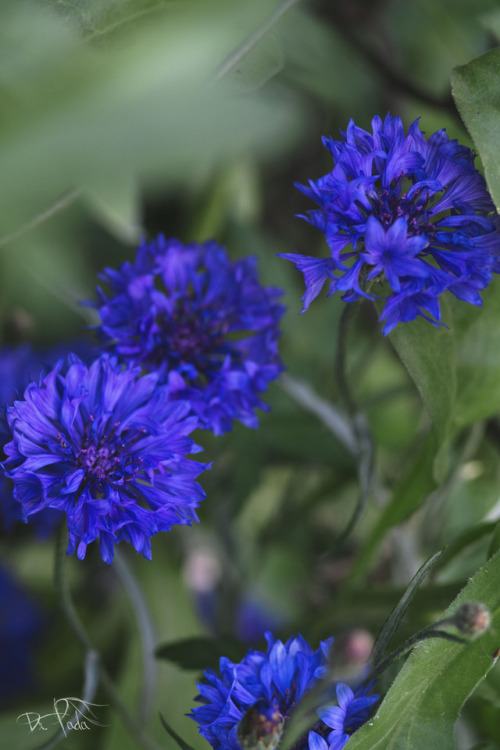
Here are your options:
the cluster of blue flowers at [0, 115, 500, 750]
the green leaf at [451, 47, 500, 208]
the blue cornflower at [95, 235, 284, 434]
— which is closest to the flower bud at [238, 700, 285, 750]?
the cluster of blue flowers at [0, 115, 500, 750]

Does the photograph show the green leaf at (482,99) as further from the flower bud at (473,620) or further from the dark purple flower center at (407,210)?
the flower bud at (473,620)

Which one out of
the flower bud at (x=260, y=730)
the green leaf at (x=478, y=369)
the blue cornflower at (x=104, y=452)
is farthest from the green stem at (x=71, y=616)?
the green leaf at (x=478, y=369)

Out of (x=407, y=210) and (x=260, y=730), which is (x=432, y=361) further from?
(x=260, y=730)

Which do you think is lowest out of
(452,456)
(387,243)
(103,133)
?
(452,456)

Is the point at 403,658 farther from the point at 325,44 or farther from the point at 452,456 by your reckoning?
the point at 325,44

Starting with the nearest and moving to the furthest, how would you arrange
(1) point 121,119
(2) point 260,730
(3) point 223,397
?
(1) point 121,119 < (2) point 260,730 < (3) point 223,397

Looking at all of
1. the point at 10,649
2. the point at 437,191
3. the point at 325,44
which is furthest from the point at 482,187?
the point at 10,649

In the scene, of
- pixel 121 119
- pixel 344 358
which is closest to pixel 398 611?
pixel 344 358
